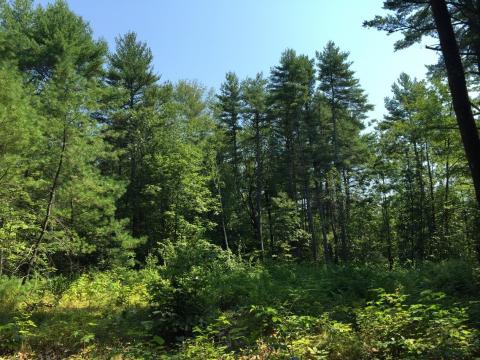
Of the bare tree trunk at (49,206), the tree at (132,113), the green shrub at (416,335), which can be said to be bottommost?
the green shrub at (416,335)

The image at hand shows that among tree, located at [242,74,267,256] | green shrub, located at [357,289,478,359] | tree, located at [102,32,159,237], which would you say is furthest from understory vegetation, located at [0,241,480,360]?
tree, located at [242,74,267,256]

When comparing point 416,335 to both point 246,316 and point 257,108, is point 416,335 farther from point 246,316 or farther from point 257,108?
point 257,108

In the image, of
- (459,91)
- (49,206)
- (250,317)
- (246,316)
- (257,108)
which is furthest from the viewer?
(257,108)

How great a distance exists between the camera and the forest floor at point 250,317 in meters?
4.86

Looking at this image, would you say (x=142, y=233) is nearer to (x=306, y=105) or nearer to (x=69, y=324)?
(x=306, y=105)

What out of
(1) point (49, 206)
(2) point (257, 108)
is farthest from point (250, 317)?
(2) point (257, 108)

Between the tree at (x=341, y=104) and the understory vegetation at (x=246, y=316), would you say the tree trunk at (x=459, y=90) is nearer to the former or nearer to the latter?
the understory vegetation at (x=246, y=316)

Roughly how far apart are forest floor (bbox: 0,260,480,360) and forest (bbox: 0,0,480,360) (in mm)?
39

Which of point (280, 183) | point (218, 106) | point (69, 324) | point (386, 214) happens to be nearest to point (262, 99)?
point (218, 106)

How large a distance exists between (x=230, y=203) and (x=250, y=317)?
26.1m

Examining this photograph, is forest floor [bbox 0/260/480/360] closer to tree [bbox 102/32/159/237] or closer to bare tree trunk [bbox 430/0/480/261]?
bare tree trunk [bbox 430/0/480/261]

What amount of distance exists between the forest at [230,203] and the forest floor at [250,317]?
39 millimetres

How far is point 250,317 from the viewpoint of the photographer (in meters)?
6.99

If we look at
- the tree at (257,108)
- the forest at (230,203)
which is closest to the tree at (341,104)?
the forest at (230,203)
